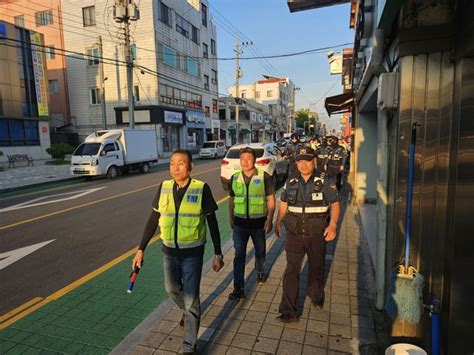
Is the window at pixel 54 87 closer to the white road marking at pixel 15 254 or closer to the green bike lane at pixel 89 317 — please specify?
the white road marking at pixel 15 254

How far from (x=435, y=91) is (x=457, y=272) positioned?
150 centimetres

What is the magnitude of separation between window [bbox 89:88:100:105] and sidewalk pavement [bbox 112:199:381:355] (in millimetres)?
31397

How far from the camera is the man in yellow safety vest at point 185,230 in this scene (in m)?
3.07

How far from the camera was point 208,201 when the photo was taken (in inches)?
125

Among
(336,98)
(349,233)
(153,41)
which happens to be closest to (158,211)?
(349,233)

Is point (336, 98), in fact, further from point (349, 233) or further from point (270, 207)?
point (270, 207)

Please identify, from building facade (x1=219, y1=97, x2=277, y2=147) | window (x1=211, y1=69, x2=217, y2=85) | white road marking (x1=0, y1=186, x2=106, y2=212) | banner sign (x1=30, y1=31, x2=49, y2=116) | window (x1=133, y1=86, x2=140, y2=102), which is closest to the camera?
white road marking (x1=0, y1=186, x2=106, y2=212)

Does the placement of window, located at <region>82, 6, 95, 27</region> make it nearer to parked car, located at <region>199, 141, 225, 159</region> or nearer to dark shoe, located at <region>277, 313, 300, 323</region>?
parked car, located at <region>199, 141, 225, 159</region>

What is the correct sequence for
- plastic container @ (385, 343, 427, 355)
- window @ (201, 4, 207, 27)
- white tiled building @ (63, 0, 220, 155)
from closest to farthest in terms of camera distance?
plastic container @ (385, 343, 427, 355)
white tiled building @ (63, 0, 220, 155)
window @ (201, 4, 207, 27)

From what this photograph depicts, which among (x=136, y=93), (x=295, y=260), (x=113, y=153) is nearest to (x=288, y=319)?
(x=295, y=260)

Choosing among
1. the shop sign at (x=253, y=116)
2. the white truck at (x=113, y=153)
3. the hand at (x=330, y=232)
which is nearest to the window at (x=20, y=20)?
the white truck at (x=113, y=153)

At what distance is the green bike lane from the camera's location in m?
3.49

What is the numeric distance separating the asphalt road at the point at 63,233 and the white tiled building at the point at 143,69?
19520 mm

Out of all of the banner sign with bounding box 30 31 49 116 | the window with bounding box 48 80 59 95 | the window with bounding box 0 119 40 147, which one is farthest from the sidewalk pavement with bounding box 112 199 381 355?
the window with bounding box 48 80 59 95
